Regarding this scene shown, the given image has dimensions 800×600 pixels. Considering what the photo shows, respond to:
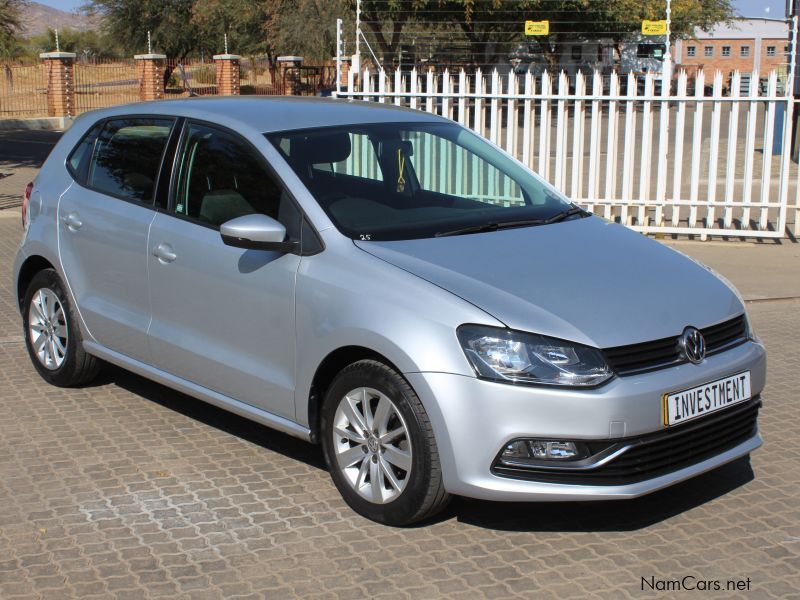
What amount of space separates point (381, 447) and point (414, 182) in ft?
5.22

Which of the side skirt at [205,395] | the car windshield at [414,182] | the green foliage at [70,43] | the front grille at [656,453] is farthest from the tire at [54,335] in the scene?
the green foliage at [70,43]

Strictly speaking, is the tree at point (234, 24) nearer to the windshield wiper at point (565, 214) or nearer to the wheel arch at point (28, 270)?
the wheel arch at point (28, 270)

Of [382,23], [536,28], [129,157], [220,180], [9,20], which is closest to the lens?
[220,180]

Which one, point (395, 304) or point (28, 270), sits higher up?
point (395, 304)

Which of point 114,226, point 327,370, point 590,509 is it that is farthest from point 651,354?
point 114,226

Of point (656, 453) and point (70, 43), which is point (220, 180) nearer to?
point (656, 453)

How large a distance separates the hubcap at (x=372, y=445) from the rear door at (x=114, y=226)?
1.55 metres

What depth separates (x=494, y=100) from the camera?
12.1 metres

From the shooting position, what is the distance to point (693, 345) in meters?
4.33

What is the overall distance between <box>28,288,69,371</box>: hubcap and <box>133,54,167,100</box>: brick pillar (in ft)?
103

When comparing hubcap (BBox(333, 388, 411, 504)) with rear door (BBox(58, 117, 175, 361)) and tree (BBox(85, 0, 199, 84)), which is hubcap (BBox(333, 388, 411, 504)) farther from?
tree (BBox(85, 0, 199, 84))

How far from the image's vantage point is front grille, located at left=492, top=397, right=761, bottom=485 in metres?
4.12

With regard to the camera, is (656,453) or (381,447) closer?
(656,453)

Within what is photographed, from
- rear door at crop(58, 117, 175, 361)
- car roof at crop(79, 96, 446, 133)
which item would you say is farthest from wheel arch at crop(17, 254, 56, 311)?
car roof at crop(79, 96, 446, 133)
